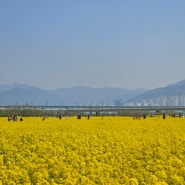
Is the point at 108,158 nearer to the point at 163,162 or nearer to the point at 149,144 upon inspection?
the point at 163,162

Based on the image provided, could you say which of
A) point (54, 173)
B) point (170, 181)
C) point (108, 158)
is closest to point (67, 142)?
point (108, 158)

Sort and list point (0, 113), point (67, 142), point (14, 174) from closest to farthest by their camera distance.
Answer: point (14, 174)
point (67, 142)
point (0, 113)

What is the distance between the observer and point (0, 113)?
85438 mm

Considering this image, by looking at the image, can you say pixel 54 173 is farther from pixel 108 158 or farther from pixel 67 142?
pixel 67 142

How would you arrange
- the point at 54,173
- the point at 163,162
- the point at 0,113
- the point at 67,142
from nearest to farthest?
the point at 54,173, the point at 163,162, the point at 67,142, the point at 0,113

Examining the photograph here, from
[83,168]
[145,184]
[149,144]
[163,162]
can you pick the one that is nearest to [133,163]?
[163,162]

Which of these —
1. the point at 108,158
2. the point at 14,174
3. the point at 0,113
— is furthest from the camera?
the point at 0,113

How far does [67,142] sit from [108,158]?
5.23 m

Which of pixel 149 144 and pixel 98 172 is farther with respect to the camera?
pixel 149 144

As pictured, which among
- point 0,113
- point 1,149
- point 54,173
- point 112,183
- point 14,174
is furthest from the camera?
point 0,113

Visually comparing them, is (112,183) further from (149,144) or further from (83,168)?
(149,144)

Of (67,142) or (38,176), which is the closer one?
(38,176)

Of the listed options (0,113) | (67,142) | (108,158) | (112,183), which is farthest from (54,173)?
(0,113)

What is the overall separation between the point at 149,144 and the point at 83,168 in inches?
237
